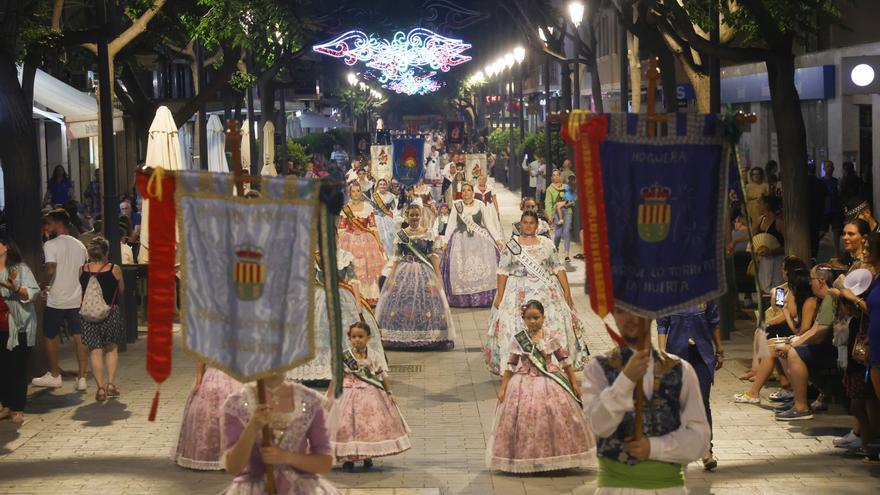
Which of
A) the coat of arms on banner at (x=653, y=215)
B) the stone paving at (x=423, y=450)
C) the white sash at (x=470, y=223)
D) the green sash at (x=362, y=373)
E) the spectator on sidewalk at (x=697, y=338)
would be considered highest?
the coat of arms on banner at (x=653, y=215)

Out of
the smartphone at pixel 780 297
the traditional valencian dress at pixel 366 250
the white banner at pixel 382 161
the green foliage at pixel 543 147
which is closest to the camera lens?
the smartphone at pixel 780 297

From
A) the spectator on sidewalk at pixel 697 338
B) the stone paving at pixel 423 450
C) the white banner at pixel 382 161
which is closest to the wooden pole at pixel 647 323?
the spectator on sidewalk at pixel 697 338

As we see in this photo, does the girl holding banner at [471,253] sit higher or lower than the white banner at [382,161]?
lower

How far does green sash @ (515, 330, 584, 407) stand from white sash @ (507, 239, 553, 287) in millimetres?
3336

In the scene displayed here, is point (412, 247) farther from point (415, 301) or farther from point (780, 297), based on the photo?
point (780, 297)

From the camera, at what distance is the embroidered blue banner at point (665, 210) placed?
24.2 feet

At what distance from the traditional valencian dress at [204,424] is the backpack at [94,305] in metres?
3.52

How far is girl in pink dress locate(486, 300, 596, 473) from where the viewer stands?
11.4m

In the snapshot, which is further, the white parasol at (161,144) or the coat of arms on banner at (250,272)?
the white parasol at (161,144)

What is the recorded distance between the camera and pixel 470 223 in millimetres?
22844

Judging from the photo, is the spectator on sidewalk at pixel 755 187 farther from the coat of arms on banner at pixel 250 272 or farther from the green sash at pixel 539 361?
the coat of arms on banner at pixel 250 272

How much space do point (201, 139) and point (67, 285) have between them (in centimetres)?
1321

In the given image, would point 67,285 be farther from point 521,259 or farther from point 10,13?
point 521,259

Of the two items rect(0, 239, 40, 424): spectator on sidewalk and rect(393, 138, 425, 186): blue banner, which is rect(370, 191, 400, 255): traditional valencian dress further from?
rect(0, 239, 40, 424): spectator on sidewalk
